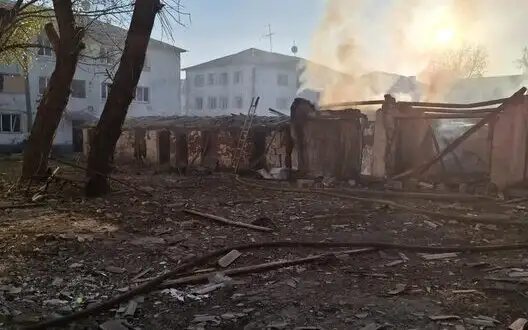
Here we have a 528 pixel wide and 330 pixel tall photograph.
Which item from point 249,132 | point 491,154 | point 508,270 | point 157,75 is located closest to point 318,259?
point 508,270

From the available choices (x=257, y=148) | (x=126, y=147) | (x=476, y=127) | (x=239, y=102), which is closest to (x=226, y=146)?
(x=257, y=148)

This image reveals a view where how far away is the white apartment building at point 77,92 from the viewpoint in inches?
1229

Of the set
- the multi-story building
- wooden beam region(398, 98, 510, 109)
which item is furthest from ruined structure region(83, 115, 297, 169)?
the multi-story building

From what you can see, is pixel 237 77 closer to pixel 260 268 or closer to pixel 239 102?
pixel 239 102

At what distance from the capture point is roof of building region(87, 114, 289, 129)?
1861cm

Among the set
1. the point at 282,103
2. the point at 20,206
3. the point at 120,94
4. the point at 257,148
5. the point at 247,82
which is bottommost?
the point at 20,206

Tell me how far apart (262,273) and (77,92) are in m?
32.2

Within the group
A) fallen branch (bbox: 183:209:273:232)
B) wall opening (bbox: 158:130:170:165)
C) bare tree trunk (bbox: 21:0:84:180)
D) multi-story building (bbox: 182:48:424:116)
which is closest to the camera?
fallen branch (bbox: 183:209:273:232)

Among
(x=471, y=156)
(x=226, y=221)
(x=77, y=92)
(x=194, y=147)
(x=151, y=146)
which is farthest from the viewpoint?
(x=77, y=92)

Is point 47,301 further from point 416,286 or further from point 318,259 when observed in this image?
point 416,286

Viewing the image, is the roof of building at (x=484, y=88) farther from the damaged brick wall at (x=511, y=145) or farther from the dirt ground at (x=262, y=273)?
the dirt ground at (x=262, y=273)

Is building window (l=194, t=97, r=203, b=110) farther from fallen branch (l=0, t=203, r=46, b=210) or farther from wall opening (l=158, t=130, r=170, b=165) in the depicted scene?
fallen branch (l=0, t=203, r=46, b=210)

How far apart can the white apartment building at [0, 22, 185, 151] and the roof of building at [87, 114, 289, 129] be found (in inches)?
195

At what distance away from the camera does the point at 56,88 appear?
13547mm
